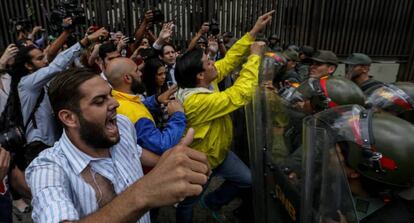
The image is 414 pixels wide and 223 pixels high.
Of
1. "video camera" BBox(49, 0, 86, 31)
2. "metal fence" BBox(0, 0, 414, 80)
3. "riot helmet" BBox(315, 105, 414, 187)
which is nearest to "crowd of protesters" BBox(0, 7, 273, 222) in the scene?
"video camera" BBox(49, 0, 86, 31)

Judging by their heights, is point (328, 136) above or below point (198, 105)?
above

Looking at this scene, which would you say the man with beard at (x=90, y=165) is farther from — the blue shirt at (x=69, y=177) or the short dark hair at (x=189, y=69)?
the short dark hair at (x=189, y=69)

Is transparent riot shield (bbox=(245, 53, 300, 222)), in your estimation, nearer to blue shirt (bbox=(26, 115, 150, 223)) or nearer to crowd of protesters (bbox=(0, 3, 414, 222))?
crowd of protesters (bbox=(0, 3, 414, 222))

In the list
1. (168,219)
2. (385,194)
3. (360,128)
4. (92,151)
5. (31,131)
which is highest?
(360,128)

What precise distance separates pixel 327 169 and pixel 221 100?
4.01 ft

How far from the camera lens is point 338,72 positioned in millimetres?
8945

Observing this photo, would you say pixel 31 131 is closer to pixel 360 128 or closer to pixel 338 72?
pixel 360 128

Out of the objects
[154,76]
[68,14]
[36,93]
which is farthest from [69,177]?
[68,14]

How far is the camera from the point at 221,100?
7.88 ft

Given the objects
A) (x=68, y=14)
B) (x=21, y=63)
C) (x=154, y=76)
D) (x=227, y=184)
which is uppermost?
(x=68, y=14)

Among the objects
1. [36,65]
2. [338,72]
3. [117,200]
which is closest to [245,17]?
[338,72]

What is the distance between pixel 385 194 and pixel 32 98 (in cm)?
267

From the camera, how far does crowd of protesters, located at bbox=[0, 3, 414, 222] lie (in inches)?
38.3

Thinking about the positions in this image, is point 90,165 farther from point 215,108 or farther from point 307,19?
point 307,19
